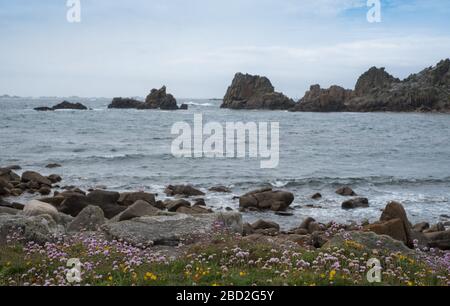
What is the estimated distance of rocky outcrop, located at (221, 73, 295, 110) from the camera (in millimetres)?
148375

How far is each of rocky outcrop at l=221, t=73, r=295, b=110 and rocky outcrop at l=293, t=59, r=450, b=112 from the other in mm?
7892

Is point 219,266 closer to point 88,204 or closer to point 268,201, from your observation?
point 88,204

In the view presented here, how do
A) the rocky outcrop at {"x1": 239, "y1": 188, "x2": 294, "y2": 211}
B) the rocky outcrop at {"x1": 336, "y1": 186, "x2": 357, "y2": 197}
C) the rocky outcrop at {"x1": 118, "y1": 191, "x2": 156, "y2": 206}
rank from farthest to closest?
the rocky outcrop at {"x1": 336, "y1": 186, "x2": 357, "y2": 197}, the rocky outcrop at {"x1": 239, "y1": 188, "x2": 294, "y2": 211}, the rocky outcrop at {"x1": 118, "y1": 191, "x2": 156, "y2": 206}

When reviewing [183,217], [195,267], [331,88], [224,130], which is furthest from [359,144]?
[331,88]

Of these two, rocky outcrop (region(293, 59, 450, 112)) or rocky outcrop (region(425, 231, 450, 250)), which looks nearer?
rocky outcrop (region(425, 231, 450, 250))

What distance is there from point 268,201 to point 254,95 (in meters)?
132

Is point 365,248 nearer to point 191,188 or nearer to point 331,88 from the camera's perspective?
point 191,188

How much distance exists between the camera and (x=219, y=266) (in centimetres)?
896

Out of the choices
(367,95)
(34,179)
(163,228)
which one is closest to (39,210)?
(163,228)

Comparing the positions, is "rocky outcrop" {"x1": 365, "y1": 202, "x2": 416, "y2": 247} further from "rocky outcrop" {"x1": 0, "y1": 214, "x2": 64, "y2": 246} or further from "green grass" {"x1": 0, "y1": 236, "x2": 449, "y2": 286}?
"rocky outcrop" {"x1": 0, "y1": 214, "x2": 64, "y2": 246}

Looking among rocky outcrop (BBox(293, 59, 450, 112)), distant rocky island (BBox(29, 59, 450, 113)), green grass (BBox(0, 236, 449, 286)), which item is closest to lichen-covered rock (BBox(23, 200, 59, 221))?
green grass (BBox(0, 236, 449, 286))

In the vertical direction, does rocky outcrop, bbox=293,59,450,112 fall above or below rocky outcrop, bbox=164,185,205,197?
above

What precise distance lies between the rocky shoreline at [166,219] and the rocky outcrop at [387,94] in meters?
106

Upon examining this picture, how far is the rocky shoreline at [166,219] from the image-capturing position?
12406 mm
